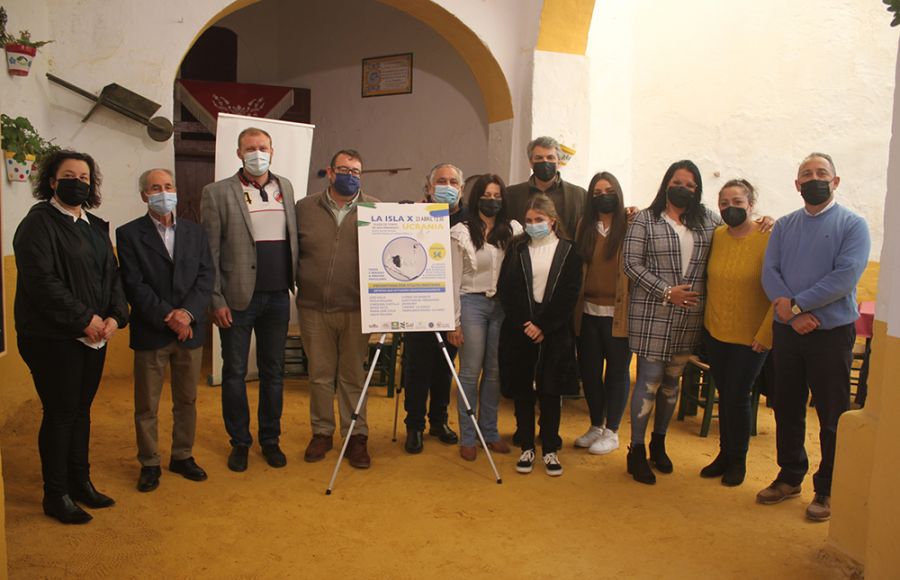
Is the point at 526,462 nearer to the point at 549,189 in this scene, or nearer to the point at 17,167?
the point at 549,189

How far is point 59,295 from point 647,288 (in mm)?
2565

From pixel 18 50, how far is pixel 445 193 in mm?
2593

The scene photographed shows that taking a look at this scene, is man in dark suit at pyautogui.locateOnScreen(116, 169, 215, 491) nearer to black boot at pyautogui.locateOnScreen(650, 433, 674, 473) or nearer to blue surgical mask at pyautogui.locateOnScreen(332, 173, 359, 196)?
blue surgical mask at pyautogui.locateOnScreen(332, 173, 359, 196)

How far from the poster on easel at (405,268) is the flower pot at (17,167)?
213cm

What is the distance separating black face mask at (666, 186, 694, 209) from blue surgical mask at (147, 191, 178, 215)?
232cm

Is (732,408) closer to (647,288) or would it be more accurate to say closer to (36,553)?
(647,288)

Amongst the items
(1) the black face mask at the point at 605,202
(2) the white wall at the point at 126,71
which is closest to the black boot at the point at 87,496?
→ (2) the white wall at the point at 126,71

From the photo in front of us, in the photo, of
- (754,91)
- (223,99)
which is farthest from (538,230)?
(223,99)

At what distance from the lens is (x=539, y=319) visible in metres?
3.54

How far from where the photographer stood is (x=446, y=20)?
579 cm

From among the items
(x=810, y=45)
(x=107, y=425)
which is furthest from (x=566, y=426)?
(x=810, y=45)

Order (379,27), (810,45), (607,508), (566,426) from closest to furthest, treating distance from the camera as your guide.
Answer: (607,508), (566,426), (810,45), (379,27)

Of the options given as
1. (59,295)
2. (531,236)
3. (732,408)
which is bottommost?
(732,408)

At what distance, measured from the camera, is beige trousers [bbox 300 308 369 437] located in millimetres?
3664
